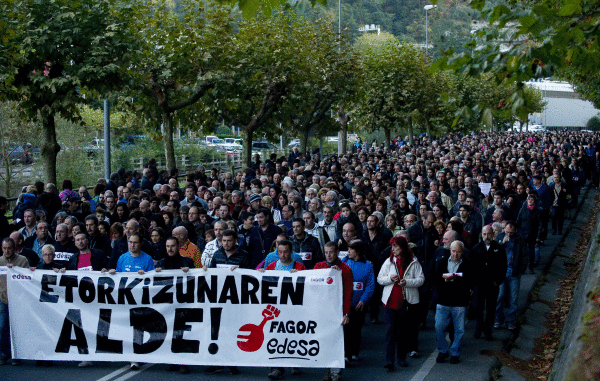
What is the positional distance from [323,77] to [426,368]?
23986 mm

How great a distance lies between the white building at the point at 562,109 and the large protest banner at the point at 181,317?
114 meters

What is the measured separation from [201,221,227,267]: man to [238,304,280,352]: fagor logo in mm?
1735

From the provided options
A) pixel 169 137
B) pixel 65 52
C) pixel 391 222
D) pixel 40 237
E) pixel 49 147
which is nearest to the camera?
pixel 40 237

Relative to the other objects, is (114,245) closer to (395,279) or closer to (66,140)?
(395,279)

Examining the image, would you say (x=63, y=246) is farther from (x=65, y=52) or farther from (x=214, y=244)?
(x=65, y=52)

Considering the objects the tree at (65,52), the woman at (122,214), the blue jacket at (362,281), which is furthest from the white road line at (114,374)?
the tree at (65,52)

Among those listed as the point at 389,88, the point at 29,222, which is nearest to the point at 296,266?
the point at 29,222

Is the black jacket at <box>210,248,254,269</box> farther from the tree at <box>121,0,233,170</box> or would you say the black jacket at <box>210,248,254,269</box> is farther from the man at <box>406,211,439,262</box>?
the tree at <box>121,0,233,170</box>

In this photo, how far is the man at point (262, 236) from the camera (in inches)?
414

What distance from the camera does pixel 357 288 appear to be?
8.42m

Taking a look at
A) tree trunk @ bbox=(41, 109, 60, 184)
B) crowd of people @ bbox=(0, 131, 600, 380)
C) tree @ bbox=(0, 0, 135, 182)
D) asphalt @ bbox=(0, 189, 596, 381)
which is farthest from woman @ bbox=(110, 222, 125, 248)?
tree trunk @ bbox=(41, 109, 60, 184)

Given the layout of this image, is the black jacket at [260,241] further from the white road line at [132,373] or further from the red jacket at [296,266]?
the white road line at [132,373]

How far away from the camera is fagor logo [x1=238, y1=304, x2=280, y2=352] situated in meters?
8.02

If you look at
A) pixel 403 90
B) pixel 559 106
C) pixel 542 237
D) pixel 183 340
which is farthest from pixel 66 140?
pixel 559 106
